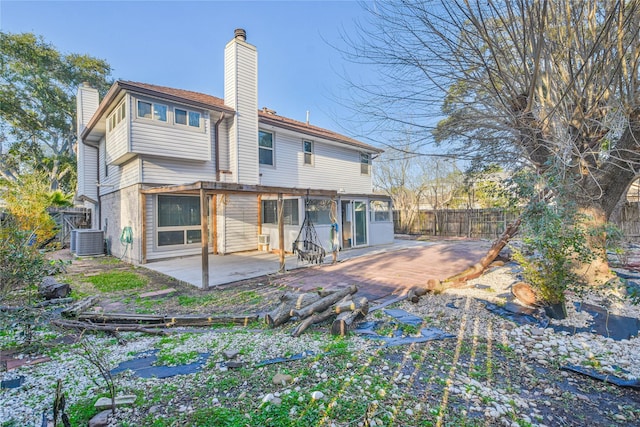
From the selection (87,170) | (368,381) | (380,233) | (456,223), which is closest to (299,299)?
(368,381)

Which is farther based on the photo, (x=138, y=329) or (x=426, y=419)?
(x=138, y=329)

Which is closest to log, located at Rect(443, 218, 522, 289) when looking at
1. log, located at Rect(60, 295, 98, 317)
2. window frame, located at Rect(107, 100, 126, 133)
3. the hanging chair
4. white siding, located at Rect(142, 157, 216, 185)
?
the hanging chair

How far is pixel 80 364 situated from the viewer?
2973 millimetres

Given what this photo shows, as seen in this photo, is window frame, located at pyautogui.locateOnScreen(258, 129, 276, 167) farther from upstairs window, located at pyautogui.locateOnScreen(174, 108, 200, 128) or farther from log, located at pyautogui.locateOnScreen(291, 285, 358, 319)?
log, located at pyautogui.locateOnScreen(291, 285, 358, 319)

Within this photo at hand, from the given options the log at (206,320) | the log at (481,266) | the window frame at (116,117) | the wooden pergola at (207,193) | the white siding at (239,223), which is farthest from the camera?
the white siding at (239,223)

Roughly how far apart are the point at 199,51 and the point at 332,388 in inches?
416

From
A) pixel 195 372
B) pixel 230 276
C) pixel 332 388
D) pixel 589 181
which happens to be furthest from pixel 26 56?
pixel 589 181

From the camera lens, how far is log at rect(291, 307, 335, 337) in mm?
3737

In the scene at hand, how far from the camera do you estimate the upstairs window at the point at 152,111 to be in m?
8.42

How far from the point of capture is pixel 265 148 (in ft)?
37.2

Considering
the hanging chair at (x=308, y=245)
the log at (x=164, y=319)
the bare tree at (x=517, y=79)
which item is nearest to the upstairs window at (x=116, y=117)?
the hanging chair at (x=308, y=245)

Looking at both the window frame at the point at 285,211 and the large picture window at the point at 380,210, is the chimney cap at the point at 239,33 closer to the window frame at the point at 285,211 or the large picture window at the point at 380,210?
the window frame at the point at 285,211

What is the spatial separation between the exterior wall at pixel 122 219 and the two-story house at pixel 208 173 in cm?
4

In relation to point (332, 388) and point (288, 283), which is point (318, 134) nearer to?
point (288, 283)
